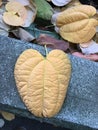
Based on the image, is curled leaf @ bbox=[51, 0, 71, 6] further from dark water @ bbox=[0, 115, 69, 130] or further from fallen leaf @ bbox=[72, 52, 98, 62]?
dark water @ bbox=[0, 115, 69, 130]

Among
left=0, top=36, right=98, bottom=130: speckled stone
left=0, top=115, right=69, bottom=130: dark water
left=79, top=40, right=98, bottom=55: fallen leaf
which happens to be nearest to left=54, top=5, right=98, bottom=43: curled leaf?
left=79, top=40, right=98, bottom=55: fallen leaf

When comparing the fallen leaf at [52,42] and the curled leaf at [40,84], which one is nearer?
the curled leaf at [40,84]

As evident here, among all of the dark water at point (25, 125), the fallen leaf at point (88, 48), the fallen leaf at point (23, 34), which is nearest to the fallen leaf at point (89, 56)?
the fallen leaf at point (88, 48)

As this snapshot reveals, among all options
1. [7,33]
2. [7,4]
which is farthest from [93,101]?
[7,4]

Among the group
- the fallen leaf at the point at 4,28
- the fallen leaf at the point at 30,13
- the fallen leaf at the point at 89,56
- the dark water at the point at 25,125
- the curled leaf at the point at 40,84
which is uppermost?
the fallen leaf at the point at 4,28

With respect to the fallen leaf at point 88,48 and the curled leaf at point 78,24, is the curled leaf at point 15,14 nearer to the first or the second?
the curled leaf at point 78,24

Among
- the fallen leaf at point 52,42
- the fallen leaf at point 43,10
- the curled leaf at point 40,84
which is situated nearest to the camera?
the curled leaf at point 40,84
